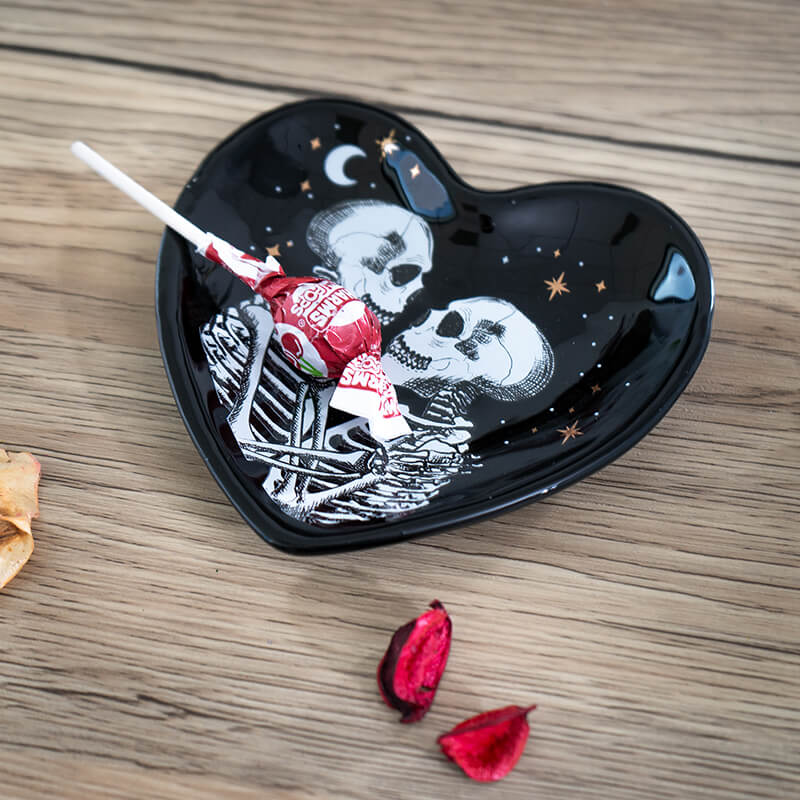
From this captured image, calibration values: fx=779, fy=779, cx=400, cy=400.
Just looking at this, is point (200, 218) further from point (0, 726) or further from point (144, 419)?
point (0, 726)

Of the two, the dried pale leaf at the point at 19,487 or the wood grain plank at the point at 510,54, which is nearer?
the dried pale leaf at the point at 19,487

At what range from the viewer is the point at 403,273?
0.67 metres

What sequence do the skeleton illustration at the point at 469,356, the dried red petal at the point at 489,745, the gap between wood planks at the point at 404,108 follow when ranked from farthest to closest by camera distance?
the gap between wood planks at the point at 404,108 < the skeleton illustration at the point at 469,356 < the dried red petal at the point at 489,745

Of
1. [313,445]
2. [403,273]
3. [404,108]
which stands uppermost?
[404,108]

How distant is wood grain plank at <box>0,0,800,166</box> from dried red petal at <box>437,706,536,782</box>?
59 centimetres

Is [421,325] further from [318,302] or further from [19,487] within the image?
[19,487]

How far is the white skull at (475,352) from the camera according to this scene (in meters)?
0.62

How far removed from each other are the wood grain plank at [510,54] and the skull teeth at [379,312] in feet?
0.92

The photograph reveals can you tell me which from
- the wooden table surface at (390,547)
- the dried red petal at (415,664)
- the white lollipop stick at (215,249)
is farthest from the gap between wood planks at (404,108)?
the dried red petal at (415,664)

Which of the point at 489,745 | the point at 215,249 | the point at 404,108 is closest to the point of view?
the point at 489,745

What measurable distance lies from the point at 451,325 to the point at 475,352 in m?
0.03

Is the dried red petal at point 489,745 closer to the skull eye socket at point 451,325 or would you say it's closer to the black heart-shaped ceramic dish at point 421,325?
the black heart-shaped ceramic dish at point 421,325

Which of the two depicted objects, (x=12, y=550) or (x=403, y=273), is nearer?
(x=12, y=550)

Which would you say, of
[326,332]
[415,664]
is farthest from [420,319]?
[415,664]
